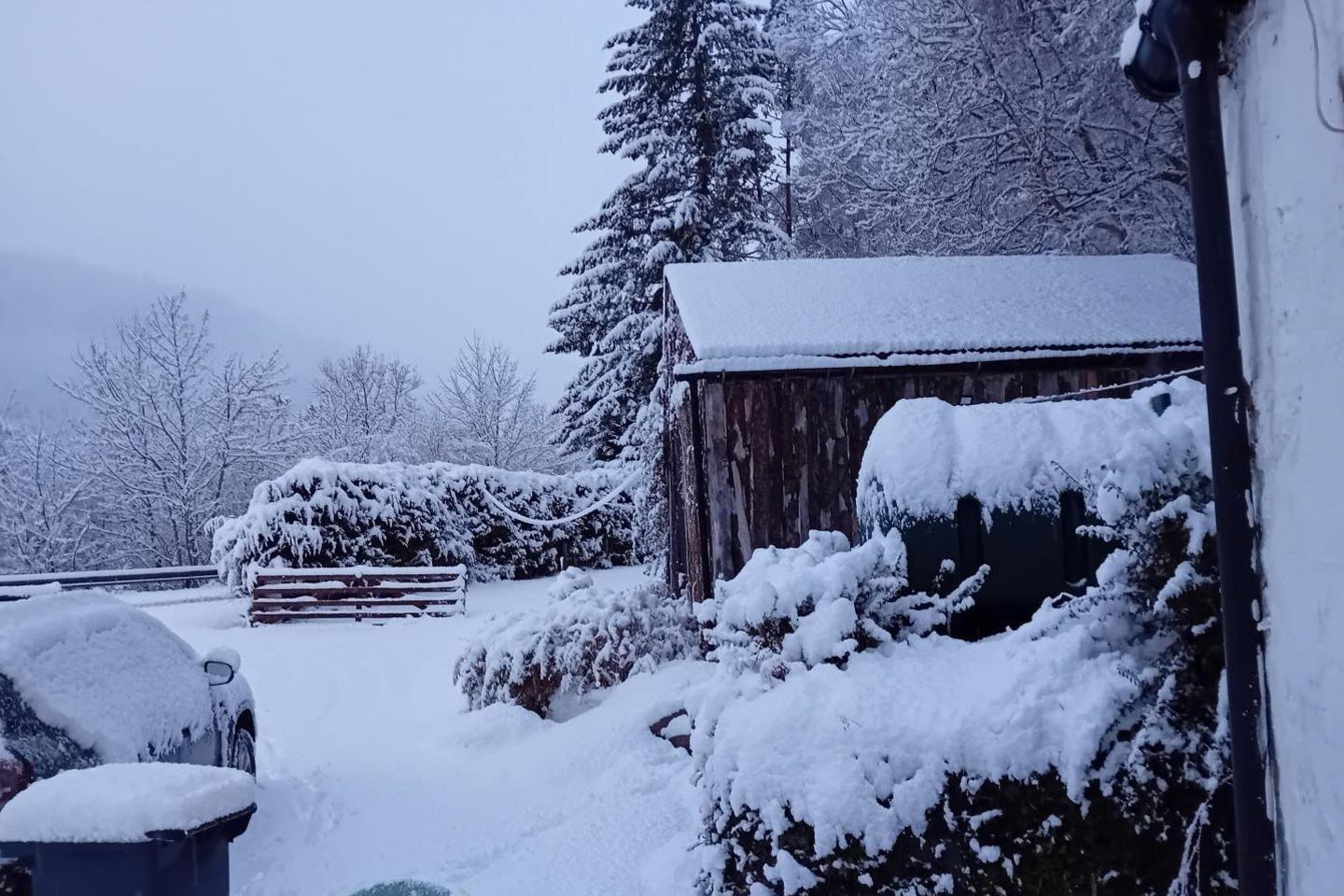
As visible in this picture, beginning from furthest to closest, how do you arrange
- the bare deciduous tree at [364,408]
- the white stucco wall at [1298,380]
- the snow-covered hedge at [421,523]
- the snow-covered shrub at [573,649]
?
the bare deciduous tree at [364,408] < the snow-covered hedge at [421,523] < the snow-covered shrub at [573,649] < the white stucco wall at [1298,380]

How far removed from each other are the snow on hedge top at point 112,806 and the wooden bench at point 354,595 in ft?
42.8

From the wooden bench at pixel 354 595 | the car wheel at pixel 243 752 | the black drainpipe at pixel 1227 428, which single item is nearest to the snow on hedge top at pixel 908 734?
the black drainpipe at pixel 1227 428

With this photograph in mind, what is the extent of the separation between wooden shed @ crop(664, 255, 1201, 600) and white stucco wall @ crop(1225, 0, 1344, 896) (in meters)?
6.16

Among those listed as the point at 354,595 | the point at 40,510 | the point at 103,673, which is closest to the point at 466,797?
the point at 103,673

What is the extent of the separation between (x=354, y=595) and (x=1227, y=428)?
15003mm

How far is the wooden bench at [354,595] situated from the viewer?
15.6 meters

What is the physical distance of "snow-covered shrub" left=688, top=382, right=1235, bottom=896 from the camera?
3.00 m

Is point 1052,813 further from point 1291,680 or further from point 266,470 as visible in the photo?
point 266,470

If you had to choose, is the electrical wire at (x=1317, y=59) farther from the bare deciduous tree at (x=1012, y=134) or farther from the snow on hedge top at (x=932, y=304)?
the bare deciduous tree at (x=1012, y=134)

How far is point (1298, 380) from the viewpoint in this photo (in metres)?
2.54

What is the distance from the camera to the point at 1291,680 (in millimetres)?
2598

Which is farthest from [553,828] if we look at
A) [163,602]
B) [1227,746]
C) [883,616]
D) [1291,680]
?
[163,602]

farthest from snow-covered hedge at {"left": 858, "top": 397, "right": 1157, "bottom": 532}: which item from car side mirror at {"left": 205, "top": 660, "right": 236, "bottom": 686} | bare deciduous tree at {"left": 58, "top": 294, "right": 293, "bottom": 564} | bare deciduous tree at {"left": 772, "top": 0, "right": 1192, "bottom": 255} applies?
bare deciduous tree at {"left": 58, "top": 294, "right": 293, "bottom": 564}

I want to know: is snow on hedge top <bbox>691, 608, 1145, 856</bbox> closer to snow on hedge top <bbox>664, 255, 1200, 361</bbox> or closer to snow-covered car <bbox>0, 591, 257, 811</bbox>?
snow-covered car <bbox>0, 591, 257, 811</bbox>
